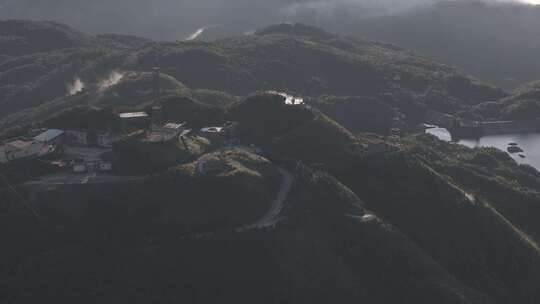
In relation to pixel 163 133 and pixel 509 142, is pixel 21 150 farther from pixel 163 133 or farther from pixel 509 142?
pixel 509 142

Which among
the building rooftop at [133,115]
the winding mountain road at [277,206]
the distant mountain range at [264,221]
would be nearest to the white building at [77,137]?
the distant mountain range at [264,221]

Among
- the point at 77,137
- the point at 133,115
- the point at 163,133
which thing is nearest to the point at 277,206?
the point at 163,133

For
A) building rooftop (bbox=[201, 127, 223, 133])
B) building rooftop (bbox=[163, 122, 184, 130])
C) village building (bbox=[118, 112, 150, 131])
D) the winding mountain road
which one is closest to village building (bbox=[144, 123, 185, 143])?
building rooftop (bbox=[163, 122, 184, 130])

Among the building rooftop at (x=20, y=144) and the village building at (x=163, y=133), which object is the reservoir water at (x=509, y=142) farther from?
the building rooftop at (x=20, y=144)

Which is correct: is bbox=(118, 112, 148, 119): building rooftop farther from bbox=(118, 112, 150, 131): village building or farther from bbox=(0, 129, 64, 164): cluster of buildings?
bbox=(0, 129, 64, 164): cluster of buildings

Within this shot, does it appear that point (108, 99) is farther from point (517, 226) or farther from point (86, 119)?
point (517, 226)

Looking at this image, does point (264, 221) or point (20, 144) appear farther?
point (20, 144)
